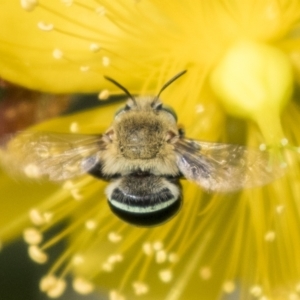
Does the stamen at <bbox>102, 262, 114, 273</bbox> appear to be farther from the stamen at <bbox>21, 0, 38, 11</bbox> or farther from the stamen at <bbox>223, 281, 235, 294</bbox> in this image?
the stamen at <bbox>21, 0, 38, 11</bbox>

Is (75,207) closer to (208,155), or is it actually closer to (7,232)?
(7,232)

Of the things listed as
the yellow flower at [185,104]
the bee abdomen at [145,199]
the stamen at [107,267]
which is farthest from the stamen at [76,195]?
the bee abdomen at [145,199]

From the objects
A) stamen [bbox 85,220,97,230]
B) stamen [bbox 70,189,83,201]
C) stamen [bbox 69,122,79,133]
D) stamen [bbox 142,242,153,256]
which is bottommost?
stamen [bbox 142,242,153,256]

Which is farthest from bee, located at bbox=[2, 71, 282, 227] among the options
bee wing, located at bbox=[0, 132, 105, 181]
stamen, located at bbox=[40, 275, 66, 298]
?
stamen, located at bbox=[40, 275, 66, 298]

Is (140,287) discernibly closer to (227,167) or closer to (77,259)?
(77,259)

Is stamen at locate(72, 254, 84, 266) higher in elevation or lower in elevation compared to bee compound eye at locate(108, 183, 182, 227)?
higher

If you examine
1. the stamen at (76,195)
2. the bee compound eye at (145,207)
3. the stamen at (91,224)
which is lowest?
the bee compound eye at (145,207)

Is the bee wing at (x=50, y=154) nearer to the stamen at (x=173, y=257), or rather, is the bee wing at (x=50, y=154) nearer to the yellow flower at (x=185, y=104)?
the yellow flower at (x=185, y=104)
